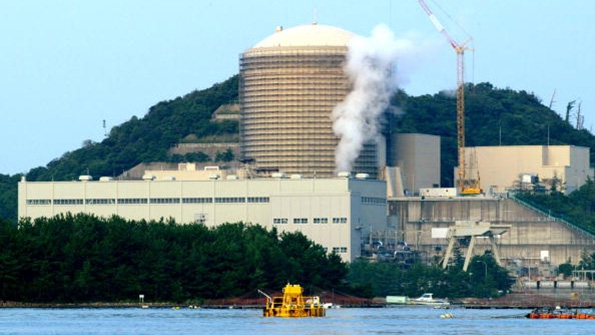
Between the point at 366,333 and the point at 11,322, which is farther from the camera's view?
the point at 11,322

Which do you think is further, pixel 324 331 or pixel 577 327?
pixel 577 327

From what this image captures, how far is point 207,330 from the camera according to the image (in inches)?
7234

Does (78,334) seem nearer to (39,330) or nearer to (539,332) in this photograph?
(39,330)

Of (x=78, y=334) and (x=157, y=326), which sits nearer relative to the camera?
(x=78, y=334)

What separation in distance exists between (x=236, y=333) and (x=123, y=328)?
1159cm

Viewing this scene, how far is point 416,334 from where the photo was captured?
18138cm

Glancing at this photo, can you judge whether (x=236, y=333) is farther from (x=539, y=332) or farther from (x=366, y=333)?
(x=539, y=332)

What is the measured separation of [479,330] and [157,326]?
27410mm

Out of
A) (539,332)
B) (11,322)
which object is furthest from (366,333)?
(11,322)

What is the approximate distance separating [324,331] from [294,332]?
3.23 metres

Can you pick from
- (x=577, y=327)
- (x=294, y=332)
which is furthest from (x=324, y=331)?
(x=577, y=327)

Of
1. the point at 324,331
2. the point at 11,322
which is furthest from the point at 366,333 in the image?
the point at 11,322

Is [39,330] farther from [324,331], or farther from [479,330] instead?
[479,330]

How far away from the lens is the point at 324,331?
181 meters
